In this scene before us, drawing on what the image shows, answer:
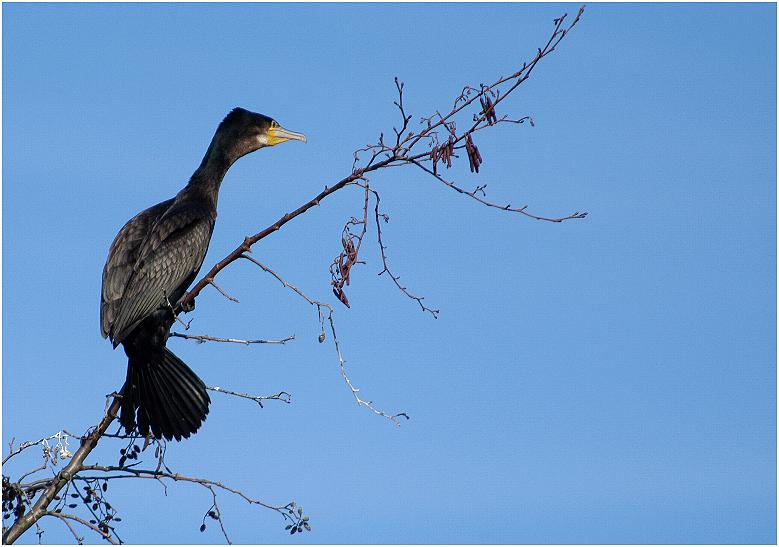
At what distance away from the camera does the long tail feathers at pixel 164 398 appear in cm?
514

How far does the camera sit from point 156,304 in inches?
210

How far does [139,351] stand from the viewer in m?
5.48

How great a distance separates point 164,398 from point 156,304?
485 millimetres

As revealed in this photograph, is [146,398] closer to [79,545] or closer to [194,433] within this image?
[194,433]

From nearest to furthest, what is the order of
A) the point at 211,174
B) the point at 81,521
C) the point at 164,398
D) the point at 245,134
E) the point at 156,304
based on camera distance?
the point at 81,521 → the point at 164,398 → the point at 156,304 → the point at 211,174 → the point at 245,134

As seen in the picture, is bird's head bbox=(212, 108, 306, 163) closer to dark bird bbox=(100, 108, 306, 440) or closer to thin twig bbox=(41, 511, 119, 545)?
dark bird bbox=(100, 108, 306, 440)

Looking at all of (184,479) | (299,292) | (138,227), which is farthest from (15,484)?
(138,227)

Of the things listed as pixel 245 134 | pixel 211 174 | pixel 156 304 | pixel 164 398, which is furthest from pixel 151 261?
pixel 245 134

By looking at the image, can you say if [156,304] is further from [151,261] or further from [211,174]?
[211,174]

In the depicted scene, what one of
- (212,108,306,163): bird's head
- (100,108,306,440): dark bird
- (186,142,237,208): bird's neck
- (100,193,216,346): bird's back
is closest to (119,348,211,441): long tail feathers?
(100,108,306,440): dark bird

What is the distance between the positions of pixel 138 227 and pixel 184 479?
2242 millimetres

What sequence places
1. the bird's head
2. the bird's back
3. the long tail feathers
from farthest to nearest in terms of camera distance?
the bird's head
the bird's back
the long tail feathers

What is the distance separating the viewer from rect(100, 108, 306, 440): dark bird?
521 centimetres

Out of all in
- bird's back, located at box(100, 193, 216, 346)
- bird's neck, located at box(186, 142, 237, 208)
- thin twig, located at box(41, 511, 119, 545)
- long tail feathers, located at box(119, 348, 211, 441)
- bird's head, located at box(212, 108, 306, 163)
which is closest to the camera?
thin twig, located at box(41, 511, 119, 545)
